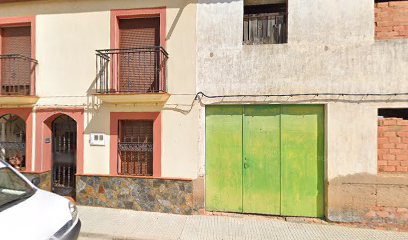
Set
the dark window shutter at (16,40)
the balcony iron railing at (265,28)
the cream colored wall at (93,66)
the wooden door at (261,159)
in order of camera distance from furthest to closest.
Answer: the dark window shutter at (16,40), the cream colored wall at (93,66), the balcony iron railing at (265,28), the wooden door at (261,159)

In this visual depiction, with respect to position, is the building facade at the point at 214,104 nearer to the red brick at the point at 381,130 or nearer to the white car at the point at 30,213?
the red brick at the point at 381,130

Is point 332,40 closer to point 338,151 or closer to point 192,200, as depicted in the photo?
point 338,151

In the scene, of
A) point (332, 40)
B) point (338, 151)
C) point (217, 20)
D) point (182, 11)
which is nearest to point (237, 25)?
point (217, 20)

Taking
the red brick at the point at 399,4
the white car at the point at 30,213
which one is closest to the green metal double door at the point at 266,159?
the red brick at the point at 399,4

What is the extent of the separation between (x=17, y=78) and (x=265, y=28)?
6.66 meters

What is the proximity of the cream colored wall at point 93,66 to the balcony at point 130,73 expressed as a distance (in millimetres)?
194

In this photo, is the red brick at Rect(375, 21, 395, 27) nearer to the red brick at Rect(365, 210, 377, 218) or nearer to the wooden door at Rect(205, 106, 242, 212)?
the wooden door at Rect(205, 106, 242, 212)

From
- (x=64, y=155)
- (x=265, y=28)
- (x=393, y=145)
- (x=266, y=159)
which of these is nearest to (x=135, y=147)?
(x=64, y=155)

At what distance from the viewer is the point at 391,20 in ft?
17.2

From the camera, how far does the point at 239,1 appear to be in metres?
5.63

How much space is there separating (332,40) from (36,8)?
7.47 m

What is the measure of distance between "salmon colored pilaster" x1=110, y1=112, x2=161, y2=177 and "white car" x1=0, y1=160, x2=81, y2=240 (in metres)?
2.14

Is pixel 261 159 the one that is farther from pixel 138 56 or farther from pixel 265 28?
pixel 138 56

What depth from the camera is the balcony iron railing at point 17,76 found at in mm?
6488
